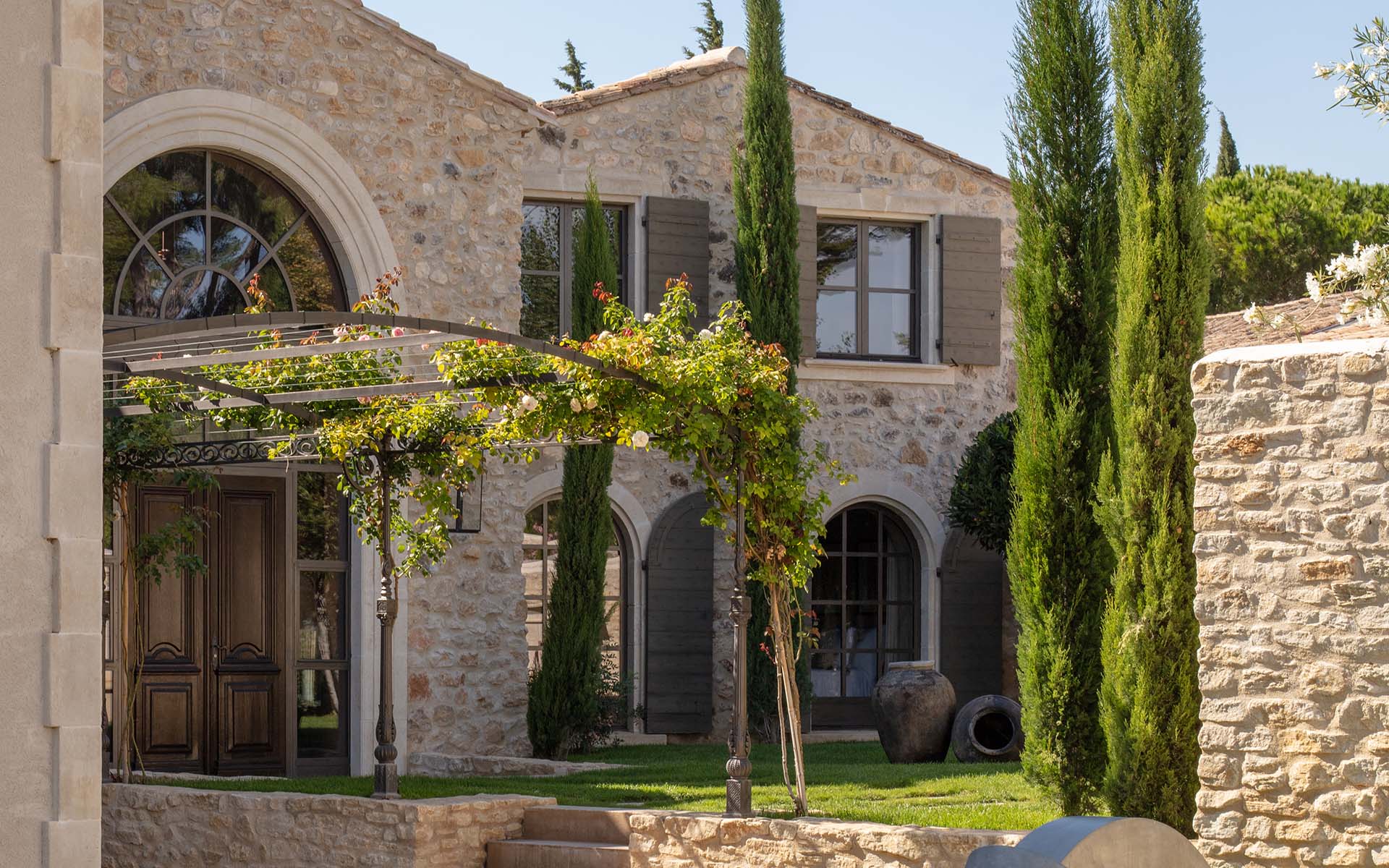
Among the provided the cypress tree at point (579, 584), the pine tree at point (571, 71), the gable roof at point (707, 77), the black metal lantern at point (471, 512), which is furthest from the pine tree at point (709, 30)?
the black metal lantern at point (471, 512)

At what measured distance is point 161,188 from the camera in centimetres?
1134

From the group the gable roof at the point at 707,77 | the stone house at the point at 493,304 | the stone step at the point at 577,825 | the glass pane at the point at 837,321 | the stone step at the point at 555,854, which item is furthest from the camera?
the glass pane at the point at 837,321

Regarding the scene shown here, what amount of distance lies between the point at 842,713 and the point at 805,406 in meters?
7.07

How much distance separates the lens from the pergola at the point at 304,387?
24.6 ft

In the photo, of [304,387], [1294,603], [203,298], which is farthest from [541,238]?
[1294,603]

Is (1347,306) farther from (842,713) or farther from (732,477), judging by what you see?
(842,713)

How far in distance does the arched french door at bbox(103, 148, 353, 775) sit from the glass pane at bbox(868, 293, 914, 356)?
5.48 metres

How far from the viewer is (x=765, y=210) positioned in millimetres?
14336

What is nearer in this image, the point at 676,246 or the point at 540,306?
the point at 540,306

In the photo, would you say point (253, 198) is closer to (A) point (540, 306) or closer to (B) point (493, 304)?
(B) point (493, 304)

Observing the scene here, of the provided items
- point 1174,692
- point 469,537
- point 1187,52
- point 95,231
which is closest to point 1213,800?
point 1174,692

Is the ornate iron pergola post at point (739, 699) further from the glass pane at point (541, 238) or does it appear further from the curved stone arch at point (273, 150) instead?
the glass pane at point (541, 238)

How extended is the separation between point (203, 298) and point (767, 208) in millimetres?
4995

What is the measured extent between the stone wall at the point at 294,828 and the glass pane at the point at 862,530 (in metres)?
6.69
